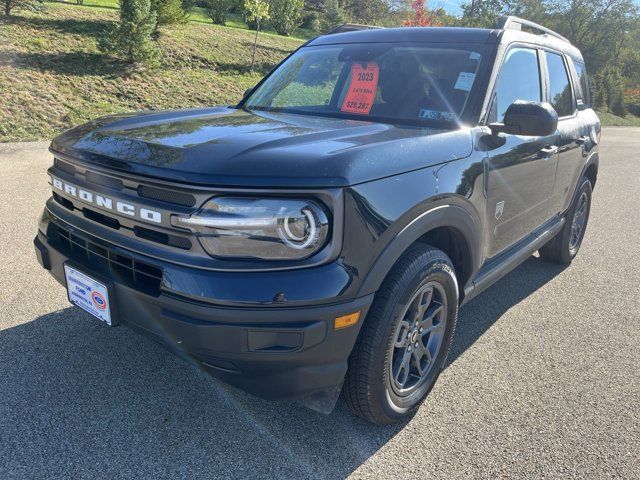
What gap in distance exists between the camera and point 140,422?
2.43m

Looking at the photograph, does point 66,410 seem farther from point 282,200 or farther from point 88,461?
point 282,200

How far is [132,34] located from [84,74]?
5.34 ft

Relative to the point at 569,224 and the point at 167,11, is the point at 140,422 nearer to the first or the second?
the point at 569,224

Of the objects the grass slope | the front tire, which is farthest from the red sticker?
the grass slope

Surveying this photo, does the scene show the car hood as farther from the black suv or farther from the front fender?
the front fender

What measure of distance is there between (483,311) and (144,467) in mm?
2603

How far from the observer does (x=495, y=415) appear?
265cm

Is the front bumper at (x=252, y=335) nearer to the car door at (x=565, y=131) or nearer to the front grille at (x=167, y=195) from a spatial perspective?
the front grille at (x=167, y=195)

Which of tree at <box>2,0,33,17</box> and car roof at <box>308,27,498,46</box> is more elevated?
car roof at <box>308,27,498,46</box>

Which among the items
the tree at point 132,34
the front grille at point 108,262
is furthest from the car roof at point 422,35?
the tree at point 132,34

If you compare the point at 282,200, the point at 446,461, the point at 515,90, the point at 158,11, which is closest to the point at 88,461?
the point at 282,200

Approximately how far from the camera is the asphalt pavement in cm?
224

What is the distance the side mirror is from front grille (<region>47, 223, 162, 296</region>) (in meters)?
1.91

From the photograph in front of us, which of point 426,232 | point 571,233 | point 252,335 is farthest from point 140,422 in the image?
point 571,233
